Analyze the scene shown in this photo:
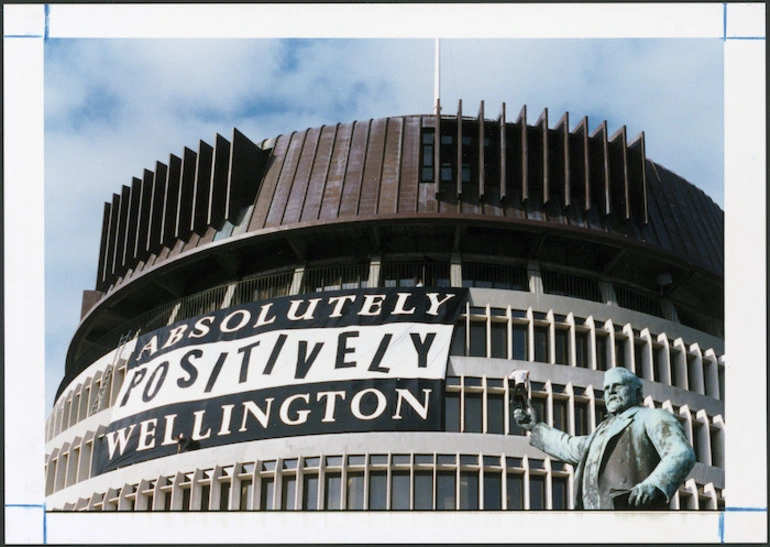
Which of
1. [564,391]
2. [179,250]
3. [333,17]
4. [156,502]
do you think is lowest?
[156,502]

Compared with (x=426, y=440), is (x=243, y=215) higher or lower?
higher

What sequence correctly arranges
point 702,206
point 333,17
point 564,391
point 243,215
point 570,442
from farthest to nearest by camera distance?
point 702,206
point 243,215
point 564,391
point 570,442
point 333,17

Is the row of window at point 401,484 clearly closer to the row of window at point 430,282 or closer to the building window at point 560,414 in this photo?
the building window at point 560,414

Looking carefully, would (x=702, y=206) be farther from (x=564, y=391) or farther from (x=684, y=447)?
(x=684, y=447)

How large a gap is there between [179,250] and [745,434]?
22.0 meters

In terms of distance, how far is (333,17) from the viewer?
39.6 meters

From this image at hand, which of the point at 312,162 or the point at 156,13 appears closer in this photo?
the point at 156,13

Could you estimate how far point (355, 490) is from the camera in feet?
149

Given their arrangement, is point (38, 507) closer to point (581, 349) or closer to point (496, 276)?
point (496, 276)

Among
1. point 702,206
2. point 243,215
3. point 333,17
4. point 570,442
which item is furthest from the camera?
point 702,206

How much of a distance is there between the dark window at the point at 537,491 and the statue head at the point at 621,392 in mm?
4320

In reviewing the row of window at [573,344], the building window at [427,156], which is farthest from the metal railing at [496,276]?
the building window at [427,156]

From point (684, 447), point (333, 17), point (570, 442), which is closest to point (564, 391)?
point (570, 442)

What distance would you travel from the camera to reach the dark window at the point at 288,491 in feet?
149
